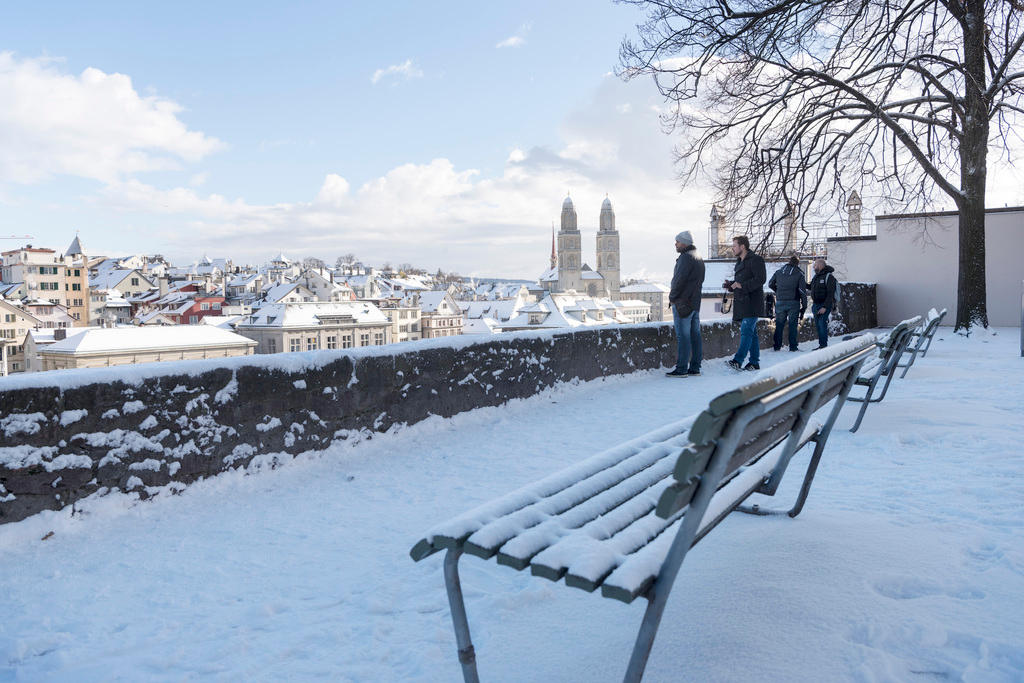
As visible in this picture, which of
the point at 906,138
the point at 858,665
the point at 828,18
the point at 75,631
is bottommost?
the point at 75,631

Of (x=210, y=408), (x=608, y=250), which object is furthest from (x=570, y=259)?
(x=210, y=408)

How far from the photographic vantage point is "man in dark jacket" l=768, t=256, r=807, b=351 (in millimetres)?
12039

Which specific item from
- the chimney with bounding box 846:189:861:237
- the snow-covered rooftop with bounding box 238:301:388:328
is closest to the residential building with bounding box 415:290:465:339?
the snow-covered rooftop with bounding box 238:301:388:328

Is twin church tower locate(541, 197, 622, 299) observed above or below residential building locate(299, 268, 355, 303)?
above

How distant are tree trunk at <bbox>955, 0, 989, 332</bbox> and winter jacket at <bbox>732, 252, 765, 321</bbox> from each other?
9.26 meters

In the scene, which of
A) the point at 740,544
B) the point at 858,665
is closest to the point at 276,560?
the point at 740,544

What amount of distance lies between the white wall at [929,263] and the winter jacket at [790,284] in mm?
9916

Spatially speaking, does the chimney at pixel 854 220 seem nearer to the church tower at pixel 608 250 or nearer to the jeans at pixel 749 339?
the jeans at pixel 749 339

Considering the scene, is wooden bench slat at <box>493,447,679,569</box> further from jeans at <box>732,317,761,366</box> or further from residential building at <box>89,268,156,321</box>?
residential building at <box>89,268,156,321</box>

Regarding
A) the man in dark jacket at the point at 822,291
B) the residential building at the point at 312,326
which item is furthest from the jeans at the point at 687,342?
the residential building at the point at 312,326

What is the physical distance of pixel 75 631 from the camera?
2713mm

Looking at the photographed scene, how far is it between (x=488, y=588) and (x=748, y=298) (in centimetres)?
804

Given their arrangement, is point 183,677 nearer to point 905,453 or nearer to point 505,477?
point 505,477

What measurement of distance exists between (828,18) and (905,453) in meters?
14.3
